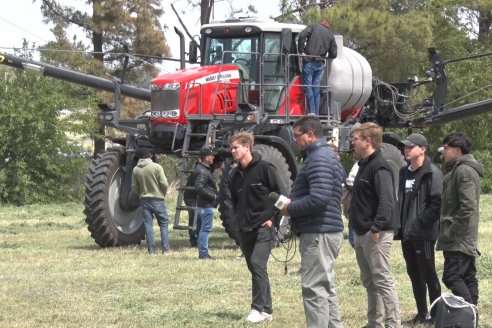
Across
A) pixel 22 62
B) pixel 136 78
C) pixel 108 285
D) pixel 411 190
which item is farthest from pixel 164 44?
pixel 411 190

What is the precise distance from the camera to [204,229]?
1505 centimetres

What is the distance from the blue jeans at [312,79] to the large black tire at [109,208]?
3191 millimetres

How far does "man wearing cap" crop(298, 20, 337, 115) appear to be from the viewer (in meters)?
17.0

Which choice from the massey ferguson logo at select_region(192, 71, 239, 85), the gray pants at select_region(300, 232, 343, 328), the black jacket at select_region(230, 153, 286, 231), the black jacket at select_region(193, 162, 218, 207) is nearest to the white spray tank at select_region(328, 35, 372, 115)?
the massey ferguson logo at select_region(192, 71, 239, 85)

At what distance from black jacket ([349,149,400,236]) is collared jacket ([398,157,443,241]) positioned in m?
0.56

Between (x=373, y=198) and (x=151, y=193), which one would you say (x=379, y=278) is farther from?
(x=151, y=193)

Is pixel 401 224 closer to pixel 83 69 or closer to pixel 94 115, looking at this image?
pixel 94 115

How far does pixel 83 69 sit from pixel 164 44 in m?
4.10

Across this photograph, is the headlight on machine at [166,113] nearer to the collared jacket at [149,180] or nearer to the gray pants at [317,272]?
the collared jacket at [149,180]

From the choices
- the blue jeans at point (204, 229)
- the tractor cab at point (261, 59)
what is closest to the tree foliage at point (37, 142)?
the tractor cab at point (261, 59)

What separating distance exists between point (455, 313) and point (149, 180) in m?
8.29

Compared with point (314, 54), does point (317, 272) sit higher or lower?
lower

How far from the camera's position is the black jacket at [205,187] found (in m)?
15.2

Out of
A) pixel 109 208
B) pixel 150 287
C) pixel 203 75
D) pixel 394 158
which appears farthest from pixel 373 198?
pixel 394 158
